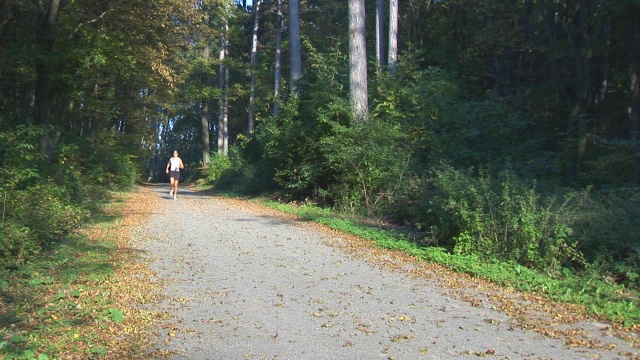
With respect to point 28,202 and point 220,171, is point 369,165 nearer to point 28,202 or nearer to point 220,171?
point 28,202

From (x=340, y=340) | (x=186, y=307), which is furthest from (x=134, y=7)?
(x=340, y=340)

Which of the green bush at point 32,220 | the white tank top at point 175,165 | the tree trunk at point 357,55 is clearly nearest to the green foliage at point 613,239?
the green bush at point 32,220

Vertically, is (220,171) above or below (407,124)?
below

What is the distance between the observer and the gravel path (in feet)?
18.3

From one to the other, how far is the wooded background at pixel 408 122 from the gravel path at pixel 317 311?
6.94ft

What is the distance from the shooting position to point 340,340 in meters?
5.88

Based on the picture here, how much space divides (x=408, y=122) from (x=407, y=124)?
0.29 metres

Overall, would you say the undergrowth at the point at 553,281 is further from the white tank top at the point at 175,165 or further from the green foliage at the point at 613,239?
the white tank top at the point at 175,165

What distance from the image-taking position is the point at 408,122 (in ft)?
62.7

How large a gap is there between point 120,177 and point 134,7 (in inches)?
356

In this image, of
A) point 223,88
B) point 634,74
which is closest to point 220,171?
point 223,88

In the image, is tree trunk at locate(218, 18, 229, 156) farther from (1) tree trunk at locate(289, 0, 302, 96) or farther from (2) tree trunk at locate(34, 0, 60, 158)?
(2) tree trunk at locate(34, 0, 60, 158)

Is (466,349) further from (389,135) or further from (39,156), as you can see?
(389,135)

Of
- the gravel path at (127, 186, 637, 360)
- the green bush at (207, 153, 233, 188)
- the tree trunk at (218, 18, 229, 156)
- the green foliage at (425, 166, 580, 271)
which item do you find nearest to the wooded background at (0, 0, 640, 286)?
the green foliage at (425, 166, 580, 271)
